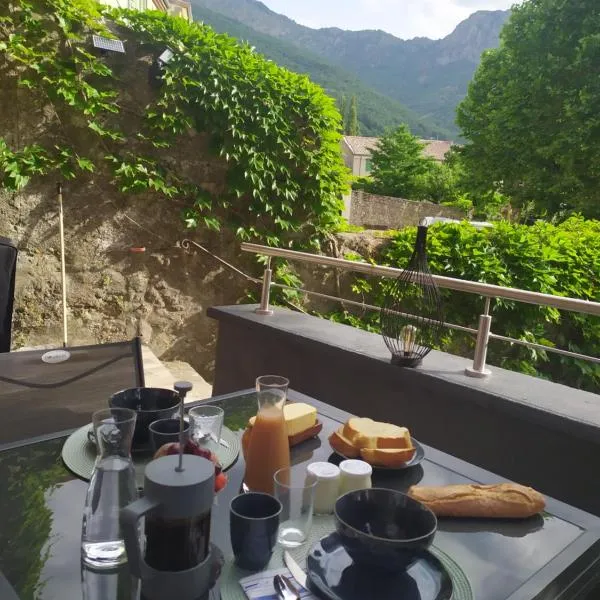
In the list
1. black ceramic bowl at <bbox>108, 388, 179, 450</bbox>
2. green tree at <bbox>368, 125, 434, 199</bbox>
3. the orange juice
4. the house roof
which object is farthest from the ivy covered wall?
the house roof

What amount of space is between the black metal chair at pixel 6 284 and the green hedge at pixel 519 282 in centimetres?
290

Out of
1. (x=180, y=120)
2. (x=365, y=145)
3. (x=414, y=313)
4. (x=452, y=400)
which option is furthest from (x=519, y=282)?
(x=365, y=145)

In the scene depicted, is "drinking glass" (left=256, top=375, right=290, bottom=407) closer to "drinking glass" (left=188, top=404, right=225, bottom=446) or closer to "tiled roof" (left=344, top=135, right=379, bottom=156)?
"drinking glass" (left=188, top=404, right=225, bottom=446)

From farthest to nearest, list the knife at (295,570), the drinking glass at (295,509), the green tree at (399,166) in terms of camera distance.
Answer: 1. the green tree at (399,166)
2. the drinking glass at (295,509)
3. the knife at (295,570)

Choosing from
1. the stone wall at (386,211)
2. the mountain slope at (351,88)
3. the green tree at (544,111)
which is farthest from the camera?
the mountain slope at (351,88)

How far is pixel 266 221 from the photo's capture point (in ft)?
14.5

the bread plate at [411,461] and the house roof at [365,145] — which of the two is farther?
the house roof at [365,145]

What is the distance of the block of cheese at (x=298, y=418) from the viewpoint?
4.10 feet

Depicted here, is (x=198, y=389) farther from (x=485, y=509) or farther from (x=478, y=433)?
(x=485, y=509)

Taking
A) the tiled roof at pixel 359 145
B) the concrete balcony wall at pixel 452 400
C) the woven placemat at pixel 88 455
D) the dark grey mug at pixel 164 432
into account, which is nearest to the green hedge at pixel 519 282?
the concrete balcony wall at pixel 452 400

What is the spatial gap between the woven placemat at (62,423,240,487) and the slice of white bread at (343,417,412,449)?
274mm

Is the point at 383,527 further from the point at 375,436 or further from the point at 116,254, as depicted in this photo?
the point at 116,254

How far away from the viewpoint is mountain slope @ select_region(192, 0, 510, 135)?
328 ft

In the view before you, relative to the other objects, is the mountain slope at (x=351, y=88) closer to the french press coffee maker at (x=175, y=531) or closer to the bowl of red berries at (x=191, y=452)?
the bowl of red berries at (x=191, y=452)
